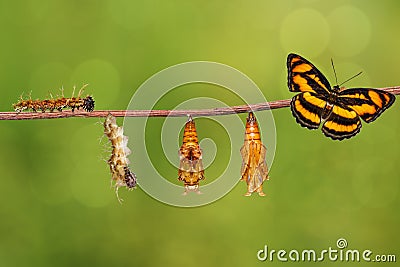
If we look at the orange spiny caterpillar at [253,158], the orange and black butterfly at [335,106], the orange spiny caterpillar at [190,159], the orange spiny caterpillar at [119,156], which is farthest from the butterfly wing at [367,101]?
the orange spiny caterpillar at [119,156]

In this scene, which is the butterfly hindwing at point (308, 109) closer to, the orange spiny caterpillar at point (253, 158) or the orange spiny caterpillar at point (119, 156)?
the orange spiny caterpillar at point (253, 158)

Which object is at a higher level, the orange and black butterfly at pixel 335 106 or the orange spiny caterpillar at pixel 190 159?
the orange and black butterfly at pixel 335 106

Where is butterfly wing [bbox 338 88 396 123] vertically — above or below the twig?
above

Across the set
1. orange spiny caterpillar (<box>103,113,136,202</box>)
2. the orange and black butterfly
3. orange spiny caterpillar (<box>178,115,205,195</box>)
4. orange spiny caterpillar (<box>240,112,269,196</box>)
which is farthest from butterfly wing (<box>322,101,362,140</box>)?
orange spiny caterpillar (<box>103,113,136,202</box>)

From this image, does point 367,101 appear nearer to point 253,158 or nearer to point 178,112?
point 253,158

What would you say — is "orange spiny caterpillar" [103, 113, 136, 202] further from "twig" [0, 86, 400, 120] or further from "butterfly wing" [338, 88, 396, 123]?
"butterfly wing" [338, 88, 396, 123]

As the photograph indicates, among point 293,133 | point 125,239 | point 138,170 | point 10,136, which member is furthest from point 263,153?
point 10,136

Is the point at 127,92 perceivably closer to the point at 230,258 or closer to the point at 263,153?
the point at 230,258

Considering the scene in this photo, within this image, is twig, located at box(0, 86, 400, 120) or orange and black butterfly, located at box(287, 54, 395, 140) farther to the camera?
orange and black butterfly, located at box(287, 54, 395, 140)
